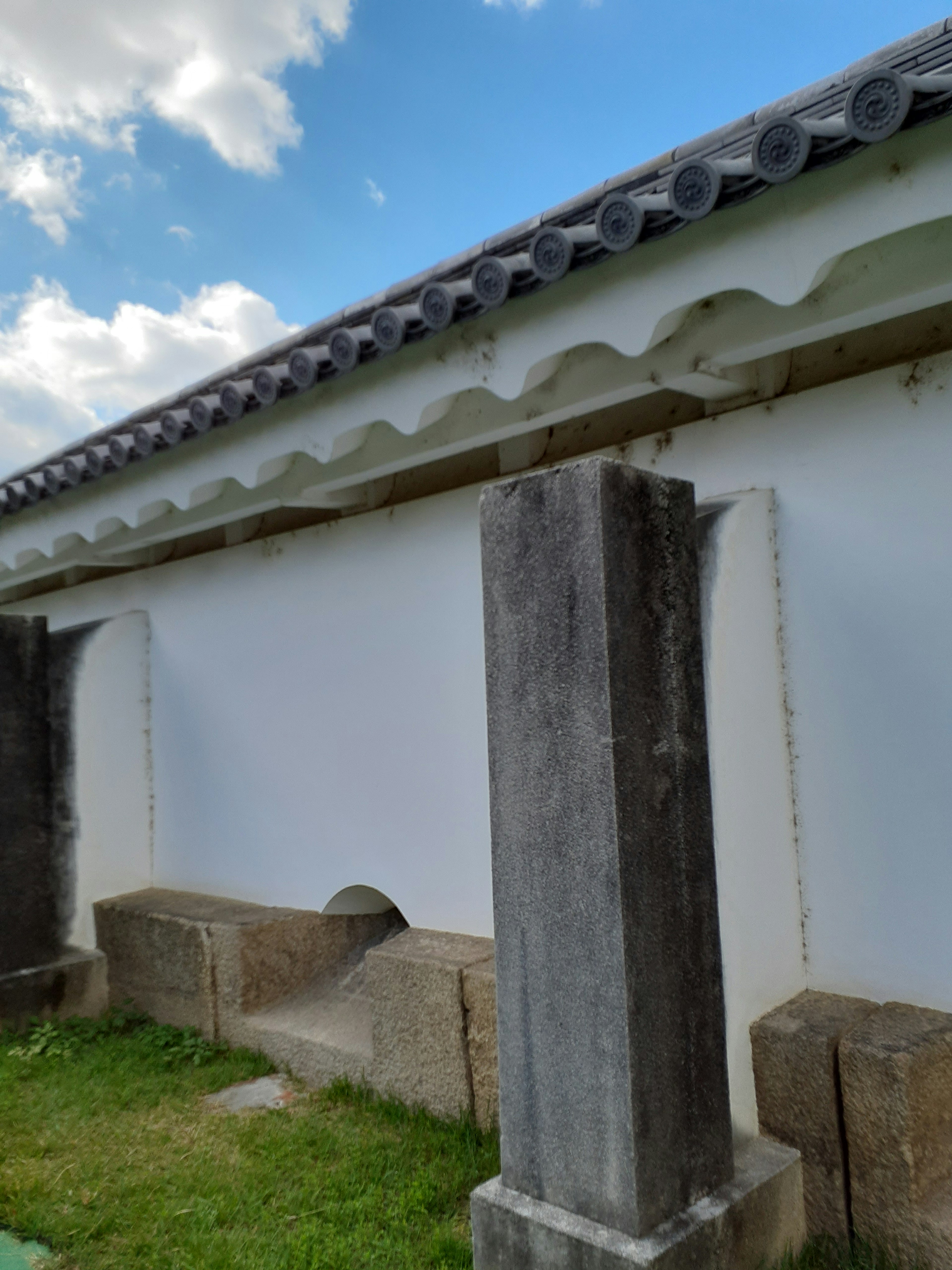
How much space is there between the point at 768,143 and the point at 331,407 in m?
1.88

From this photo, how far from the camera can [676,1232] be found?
2.19 metres

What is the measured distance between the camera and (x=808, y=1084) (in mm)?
2625

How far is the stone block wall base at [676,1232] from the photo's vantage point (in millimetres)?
2164

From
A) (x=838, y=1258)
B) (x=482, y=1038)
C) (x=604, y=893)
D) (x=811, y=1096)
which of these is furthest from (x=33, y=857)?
(x=838, y=1258)

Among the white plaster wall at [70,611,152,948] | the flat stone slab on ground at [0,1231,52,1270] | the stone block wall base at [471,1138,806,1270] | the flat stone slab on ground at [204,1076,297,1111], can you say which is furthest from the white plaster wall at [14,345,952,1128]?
the flat stone slab on ground at [0,1231,52,1270]

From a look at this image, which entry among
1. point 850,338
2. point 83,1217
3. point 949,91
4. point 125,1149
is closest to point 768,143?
point 949,91

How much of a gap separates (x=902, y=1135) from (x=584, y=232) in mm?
2550

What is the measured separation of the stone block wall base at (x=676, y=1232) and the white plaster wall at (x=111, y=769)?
11.7 feet

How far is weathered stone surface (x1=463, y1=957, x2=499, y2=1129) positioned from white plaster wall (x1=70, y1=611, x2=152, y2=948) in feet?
9.31

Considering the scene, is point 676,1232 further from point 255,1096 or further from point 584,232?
point 584,232

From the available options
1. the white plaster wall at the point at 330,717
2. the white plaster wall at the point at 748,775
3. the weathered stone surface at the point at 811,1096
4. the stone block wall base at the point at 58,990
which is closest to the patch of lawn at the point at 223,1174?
the stone block wall base at the point at 58,990

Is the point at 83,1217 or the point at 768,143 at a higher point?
the point at 768,143

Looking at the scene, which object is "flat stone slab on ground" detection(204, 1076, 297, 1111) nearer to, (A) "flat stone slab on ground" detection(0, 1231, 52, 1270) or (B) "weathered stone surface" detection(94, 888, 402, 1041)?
(B) "weathered stone surface" detection(94, 888, 402, 1041)

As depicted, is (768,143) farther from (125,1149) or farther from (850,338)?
(125,1149)
